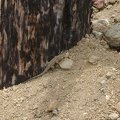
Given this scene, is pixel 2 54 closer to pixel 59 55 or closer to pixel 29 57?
pixel 29 57

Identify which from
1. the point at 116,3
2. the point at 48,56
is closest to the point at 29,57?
the point at 48,56

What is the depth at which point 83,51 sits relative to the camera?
9.42ft

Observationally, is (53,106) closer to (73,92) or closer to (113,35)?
(73,92)

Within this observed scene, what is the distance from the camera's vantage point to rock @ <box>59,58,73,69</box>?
275 cm

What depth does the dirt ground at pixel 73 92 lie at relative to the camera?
252cm

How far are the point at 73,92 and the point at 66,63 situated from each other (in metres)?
0.25

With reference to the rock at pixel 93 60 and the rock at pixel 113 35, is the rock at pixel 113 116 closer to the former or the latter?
the rock at pixel 93 60

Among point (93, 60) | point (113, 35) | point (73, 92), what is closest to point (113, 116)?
point (73, 92)

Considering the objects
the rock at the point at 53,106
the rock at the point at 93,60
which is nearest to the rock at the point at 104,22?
the rock at the point at 93,60

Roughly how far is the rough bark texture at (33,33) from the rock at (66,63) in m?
0.07

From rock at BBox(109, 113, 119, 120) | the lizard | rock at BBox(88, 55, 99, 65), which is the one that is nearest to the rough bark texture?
the lizard

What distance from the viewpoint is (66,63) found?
109 inches

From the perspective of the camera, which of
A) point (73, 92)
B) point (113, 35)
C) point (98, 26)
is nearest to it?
point (73, 92)

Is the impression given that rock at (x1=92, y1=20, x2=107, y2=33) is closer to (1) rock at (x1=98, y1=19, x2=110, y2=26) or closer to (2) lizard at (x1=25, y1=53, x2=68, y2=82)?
(1) rock at (x1=98, y1=19, x2=110, y2=26)
